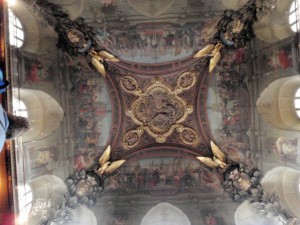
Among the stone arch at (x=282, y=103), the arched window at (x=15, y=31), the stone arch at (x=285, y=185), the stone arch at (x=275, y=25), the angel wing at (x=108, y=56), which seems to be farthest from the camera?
the angel wing at (x=108, y=56)

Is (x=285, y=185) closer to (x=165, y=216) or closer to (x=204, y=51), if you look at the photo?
(x=165, y=216)

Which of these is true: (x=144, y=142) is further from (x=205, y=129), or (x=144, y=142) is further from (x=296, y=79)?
(x=296, y=79)

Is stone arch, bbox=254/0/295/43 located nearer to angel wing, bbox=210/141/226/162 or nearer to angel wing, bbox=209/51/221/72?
angel wing, bbox=209/51/221/72

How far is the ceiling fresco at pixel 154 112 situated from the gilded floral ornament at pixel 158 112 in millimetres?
46

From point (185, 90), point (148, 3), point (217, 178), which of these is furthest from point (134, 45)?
point (217, 178)

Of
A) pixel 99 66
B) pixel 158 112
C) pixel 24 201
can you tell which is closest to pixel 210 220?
pixel 158 112

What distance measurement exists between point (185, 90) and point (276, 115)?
13.6 feet

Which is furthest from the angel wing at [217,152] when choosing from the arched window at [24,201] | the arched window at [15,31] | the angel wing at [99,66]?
the arched window at [15,31]

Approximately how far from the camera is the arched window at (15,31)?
38.4 ft

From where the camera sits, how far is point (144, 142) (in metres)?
16.4

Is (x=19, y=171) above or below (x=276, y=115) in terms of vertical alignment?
below

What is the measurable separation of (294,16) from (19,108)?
10398 millimetres

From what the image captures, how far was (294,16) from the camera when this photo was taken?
1304 centimetres

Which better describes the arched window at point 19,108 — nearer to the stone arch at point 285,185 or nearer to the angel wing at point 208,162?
the angel wing at point 208,162
